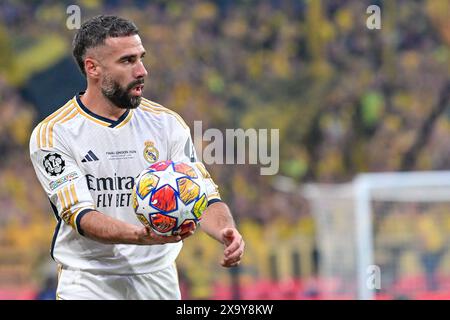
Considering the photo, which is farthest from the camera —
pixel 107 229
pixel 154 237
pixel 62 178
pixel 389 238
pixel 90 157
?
pixel 389 238

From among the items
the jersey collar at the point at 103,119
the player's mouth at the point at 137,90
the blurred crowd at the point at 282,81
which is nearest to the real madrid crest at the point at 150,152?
the jersey collar at the point at 103,119

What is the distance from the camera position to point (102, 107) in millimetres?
4695

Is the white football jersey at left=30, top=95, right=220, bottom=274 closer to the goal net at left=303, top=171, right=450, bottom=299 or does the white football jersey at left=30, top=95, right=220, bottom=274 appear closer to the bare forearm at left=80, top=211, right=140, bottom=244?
the bare forearm at left=80, top=211, right=140, bottom=244

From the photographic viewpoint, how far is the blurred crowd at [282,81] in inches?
536

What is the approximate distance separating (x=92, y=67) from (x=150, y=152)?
1.63ft

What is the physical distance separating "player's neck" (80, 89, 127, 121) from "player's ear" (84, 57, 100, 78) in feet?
0.37

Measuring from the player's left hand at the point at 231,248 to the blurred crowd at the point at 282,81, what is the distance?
8.78 meters

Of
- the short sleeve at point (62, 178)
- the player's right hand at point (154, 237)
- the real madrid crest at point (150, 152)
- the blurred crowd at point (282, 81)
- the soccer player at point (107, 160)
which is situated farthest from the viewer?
the blurred crowd at point (282, 81)

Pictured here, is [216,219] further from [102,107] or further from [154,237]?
[102,107]

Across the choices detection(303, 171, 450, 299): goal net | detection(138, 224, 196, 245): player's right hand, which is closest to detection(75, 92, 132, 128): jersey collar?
detection(138, 224, 196, 245): player's right hand

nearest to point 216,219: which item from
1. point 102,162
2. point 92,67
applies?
point 102,162

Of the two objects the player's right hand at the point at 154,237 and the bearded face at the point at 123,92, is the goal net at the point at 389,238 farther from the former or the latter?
the player's right hand at the point at 154,237

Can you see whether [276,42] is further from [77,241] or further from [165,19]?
[77,241]

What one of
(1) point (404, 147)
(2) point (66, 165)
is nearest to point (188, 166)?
(2) point (66, 165)
